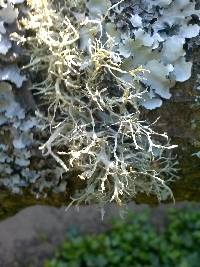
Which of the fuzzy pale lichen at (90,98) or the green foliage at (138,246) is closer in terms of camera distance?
the fuzzy pale lichen at (90,98)

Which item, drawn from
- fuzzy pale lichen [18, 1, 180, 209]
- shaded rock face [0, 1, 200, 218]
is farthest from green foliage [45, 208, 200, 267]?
fuzzy pale lichen [18, 1, 180, 209]

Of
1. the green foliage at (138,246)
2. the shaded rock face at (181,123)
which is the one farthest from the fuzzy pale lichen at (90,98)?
the green foliage at (138,246)

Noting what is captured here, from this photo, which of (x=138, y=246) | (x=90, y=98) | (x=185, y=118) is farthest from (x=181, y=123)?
(x=138, y=246)

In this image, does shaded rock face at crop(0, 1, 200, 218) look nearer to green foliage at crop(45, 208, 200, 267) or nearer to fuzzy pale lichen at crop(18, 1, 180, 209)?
fuzzy pale lichen at crop(18, 1, 180, 209)

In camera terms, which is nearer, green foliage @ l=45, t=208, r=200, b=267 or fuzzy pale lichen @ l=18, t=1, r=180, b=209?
fuzzy pale lichen @ l=18, t=1, r=180, b=209

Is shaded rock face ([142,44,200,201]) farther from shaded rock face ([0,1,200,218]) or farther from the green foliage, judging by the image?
the green foliage

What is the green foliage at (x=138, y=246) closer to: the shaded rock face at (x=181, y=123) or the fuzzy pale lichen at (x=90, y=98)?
the shaded rock face at (x=181, y=123)

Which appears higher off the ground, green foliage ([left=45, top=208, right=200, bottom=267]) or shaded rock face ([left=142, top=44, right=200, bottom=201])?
shaded rock face ([left=142, top=44, right=200, bottom=201])

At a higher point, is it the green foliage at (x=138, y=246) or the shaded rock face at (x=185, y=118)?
the shaded rock face at (x=185, y=118)

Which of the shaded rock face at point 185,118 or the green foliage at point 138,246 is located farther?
the green foliage at point 138,246
